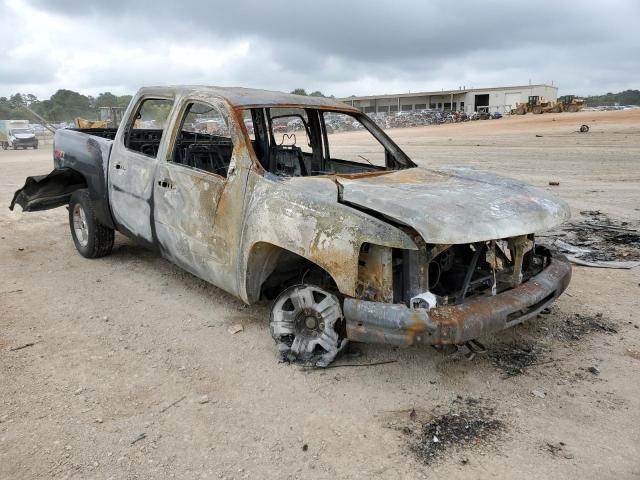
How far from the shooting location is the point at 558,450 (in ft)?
8.77

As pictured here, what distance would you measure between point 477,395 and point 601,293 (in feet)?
7.53

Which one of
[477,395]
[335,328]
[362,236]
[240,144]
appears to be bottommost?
[477,395]

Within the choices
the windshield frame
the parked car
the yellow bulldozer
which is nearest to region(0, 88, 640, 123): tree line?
the parked car

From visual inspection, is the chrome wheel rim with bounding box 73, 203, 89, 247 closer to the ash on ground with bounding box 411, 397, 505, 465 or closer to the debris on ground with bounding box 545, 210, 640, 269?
the ash on ground with bounding box 411, 397, 505, 465

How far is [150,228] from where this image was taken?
4.62 meters

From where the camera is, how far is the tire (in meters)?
5.70

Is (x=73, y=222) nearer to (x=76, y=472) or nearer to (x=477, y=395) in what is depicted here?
(x=76, y=472)

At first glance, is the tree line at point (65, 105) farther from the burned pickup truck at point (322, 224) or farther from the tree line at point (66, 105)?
the burned pickup truck at point (322, 224)

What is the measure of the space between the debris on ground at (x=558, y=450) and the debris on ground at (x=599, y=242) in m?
3.28

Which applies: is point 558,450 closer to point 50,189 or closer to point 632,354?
point 632,354

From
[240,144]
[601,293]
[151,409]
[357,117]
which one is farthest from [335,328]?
[601,293]

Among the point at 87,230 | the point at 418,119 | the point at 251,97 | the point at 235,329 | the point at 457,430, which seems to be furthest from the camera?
the point at 418,119

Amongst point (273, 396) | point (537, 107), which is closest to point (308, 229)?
point (273, 396)

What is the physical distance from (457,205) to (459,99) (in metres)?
64.6
